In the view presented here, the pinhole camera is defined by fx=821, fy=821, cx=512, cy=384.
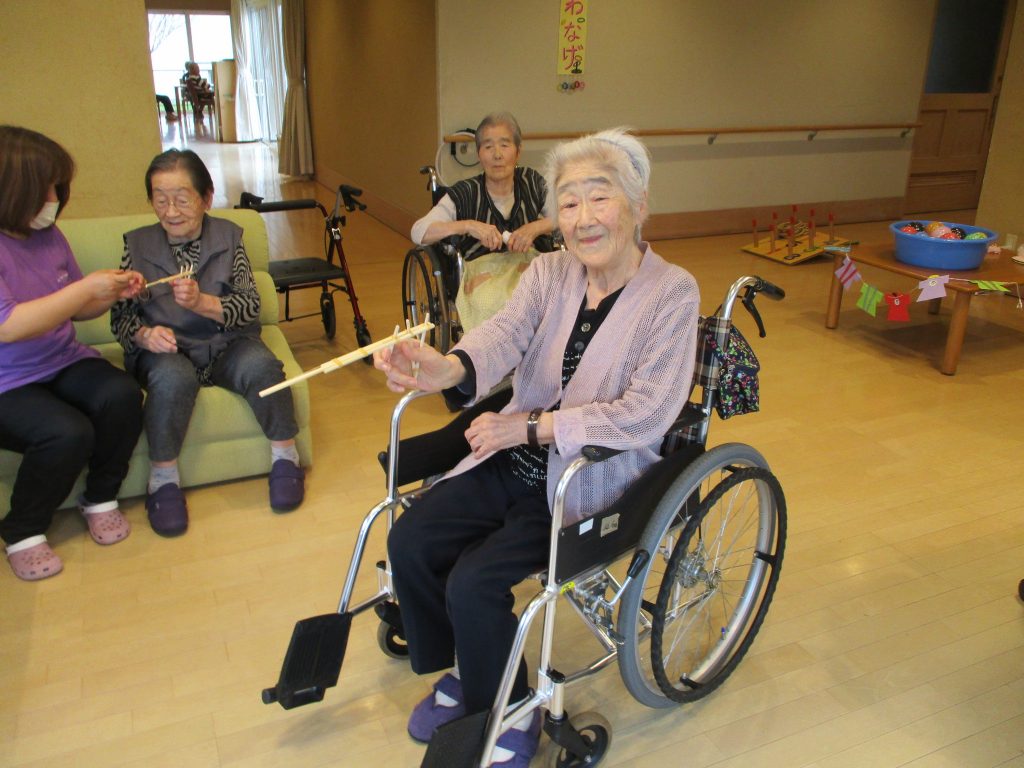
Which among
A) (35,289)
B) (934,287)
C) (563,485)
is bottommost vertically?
(934,287)

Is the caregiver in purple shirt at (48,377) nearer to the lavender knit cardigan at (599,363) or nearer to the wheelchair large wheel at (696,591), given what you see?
the lavender knit cardigan at (599,363)

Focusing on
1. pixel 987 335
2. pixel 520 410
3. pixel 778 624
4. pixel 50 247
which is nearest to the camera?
pixel 520 410

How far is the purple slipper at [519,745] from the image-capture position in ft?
4.85

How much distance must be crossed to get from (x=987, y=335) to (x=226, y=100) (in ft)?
33.8

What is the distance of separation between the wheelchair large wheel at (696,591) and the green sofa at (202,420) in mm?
1214

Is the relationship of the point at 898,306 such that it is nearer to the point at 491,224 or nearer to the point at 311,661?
the point at 491,224

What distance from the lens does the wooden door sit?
6570 millimetres

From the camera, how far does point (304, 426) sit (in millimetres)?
2506

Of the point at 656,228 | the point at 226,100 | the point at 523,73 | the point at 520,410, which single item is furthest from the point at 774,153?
the point at 226,100

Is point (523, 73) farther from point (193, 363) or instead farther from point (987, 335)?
point (193, 363)

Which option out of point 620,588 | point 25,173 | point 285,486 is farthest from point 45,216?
point 620,588

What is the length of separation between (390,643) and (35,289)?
1237mm

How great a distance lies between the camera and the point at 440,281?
118 inches

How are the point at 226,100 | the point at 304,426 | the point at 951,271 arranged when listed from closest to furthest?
the point at 304,426 < the point at 951,271 < the point at 226,100
